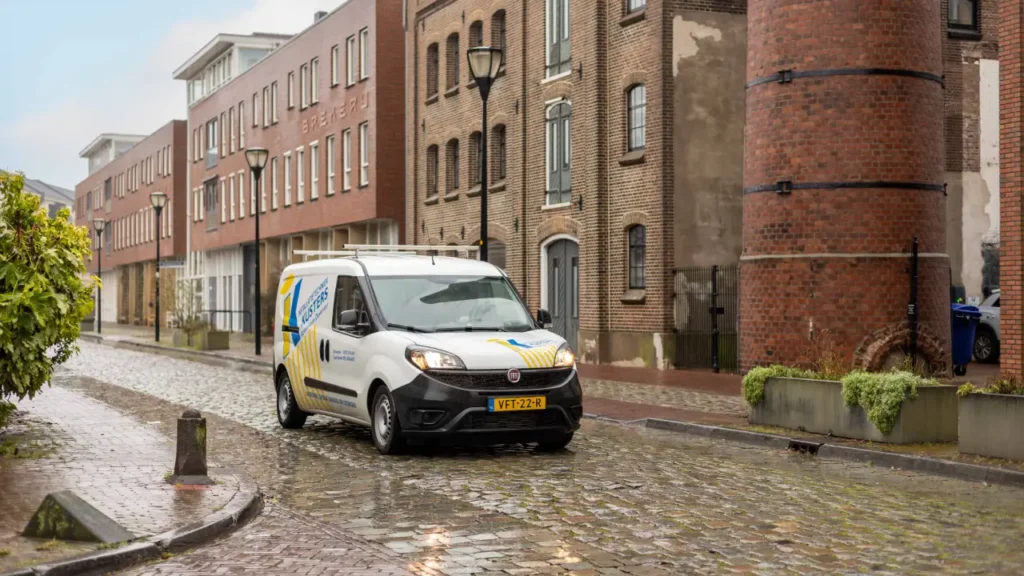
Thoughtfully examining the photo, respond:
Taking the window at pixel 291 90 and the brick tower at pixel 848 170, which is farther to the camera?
the window at pixel 291 90

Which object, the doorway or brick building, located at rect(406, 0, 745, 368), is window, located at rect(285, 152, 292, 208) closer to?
brick building, located at rect(406, 0, 745, 368)

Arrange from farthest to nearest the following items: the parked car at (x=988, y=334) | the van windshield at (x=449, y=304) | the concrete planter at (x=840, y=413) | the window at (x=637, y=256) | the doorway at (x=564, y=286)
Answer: the doorway at (x=564, y=286) < the window at (x=637, y=256) < the parked car at (x=988, y=334) < the van windshield at (x=449, y=304) < the concrete planter at (x=840, y=413)

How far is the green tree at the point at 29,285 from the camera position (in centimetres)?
1271

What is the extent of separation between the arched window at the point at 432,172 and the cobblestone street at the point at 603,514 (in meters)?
26.0

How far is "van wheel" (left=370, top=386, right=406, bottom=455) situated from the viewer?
504 inches

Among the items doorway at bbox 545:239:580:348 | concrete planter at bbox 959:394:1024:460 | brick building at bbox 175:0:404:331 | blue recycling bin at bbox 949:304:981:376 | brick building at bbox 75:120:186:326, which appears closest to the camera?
concrete planter at bbox 959:394:1024:460

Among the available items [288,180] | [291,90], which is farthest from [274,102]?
[288,180]

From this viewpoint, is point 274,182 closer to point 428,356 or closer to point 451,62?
point 451,62

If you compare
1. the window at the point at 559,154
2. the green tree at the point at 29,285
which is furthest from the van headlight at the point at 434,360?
the window at the point at 559,154

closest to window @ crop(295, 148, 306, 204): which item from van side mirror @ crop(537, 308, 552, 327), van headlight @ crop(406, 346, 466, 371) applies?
van side mirror @ crop(537, 308, 552, 327)

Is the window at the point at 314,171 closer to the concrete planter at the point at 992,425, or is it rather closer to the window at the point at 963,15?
the window at the point at 963,15

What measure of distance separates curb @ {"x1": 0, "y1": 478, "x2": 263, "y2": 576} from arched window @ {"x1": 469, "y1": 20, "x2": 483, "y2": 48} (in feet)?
92.9

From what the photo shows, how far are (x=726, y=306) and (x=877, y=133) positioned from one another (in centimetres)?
630

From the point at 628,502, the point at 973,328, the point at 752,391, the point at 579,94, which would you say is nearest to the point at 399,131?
the point at 579,94
